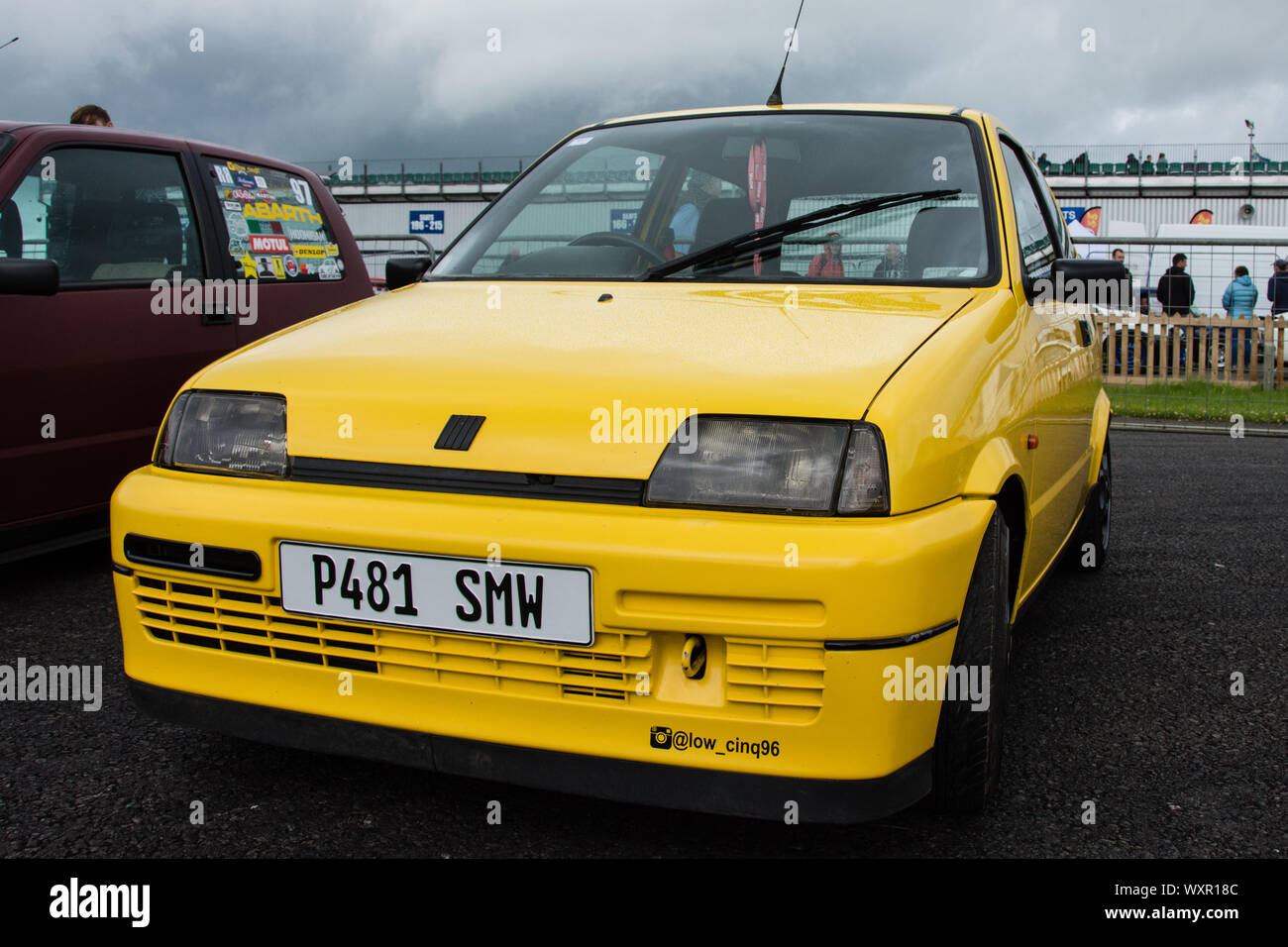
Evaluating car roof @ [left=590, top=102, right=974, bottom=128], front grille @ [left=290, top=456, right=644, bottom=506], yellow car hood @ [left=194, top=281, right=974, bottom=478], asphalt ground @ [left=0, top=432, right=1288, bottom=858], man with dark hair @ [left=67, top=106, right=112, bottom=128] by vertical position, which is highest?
man with dark hair @ [left=67, top=106, right=112, bottom=128]

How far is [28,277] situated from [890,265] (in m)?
2.55

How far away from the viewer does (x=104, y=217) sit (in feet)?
13.5

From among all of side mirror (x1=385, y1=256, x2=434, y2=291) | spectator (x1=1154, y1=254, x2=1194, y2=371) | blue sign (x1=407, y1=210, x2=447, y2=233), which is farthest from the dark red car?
blue sign (x1=407, y1=210, x2=447, y2=233)

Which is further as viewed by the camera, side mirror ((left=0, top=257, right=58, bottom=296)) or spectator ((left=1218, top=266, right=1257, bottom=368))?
spectator ((left=1218, top=266, right=1257, bottom=368))

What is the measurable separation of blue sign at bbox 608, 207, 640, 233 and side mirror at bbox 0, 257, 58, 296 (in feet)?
5.78

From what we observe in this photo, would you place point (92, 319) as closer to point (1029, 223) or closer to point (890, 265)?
point (890, 265)

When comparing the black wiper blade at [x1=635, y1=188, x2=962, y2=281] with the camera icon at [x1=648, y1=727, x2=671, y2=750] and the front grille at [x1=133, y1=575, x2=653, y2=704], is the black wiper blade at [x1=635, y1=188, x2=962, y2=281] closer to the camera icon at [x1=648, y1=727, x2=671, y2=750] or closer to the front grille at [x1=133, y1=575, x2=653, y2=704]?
the front grille at [x1=133, y1=575, x2=653, y2=704]

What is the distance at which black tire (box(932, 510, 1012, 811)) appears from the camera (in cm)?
203

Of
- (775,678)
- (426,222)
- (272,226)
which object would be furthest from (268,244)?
(426,222)

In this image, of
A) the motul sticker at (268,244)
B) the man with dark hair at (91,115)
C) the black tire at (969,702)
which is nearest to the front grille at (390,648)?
the black tire at (969,702)

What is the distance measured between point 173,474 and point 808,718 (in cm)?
127

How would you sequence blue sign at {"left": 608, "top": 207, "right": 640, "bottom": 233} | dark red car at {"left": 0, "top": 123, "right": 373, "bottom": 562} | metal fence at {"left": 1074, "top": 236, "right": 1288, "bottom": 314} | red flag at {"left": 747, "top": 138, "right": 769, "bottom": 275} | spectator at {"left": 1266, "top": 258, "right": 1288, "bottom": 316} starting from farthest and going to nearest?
spectator at {"left": 1266, "top": 258, "right": 1288, "bottom": 316}, metal fence at {"left": 1074, "top": 236, "right": 1288, "bottom": 314}, dark red car at {"left": 0, "top": 123, "right": 373, "bottom": 562}, blue sign at {"left": 608, "top": 207, "right": 640, "bottom": 233}, red flag at {"left": 747, "top": 138, "right": 769, "bottom": 275}

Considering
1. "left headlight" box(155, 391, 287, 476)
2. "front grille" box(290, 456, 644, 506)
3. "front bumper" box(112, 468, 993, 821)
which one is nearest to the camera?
"front bumper" box(112, 468, 993, 821)

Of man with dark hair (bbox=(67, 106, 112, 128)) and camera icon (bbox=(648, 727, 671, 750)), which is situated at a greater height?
man with dark hair (bbox=(67, 106, 112, 128))
